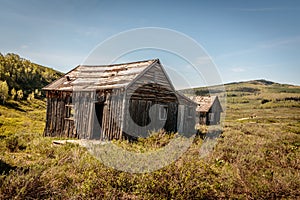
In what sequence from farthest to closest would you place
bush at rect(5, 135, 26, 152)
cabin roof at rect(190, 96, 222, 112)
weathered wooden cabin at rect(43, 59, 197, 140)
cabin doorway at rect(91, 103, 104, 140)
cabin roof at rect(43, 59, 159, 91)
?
1. cabin roof at rect(190, 96, 222, 112)
2. cabin doorway at rect(91, 103, 104, 140)
3. cabin roof at rect(43, 59, 159, 91)
4. weathered wooden cabin at rect(43, 59, 197, 140)
5. bush at rect(5, 135, 26, 152)

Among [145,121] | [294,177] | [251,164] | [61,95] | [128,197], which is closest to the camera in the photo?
[128,197]

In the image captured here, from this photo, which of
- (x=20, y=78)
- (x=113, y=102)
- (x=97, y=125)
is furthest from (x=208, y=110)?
(x=20, y=78)

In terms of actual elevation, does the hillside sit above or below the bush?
above

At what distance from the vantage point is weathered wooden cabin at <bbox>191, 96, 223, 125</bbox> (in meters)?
31.9

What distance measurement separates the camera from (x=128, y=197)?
5.01 meters

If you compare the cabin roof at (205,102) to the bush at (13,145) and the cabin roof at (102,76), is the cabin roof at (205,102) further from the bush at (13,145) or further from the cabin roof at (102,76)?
the bush at (13,145)

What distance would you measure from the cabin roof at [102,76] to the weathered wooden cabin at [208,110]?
19240 millimetres

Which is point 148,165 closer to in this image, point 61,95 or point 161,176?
point 161,176

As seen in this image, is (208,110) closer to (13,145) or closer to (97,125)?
(97,125)

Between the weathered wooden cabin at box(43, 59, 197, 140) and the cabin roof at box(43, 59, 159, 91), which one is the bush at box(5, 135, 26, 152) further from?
the cabin roof at box(43, 59, 159, 91)

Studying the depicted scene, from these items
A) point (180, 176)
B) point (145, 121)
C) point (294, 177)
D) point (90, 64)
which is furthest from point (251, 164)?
point (90, 64)

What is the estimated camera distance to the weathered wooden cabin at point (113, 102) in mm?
12352

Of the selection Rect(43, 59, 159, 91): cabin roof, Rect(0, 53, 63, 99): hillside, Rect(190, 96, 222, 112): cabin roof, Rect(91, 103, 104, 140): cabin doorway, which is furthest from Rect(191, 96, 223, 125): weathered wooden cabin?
Rect(0, 53, 63, 99): hillside

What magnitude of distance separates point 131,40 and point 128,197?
7948 mm
